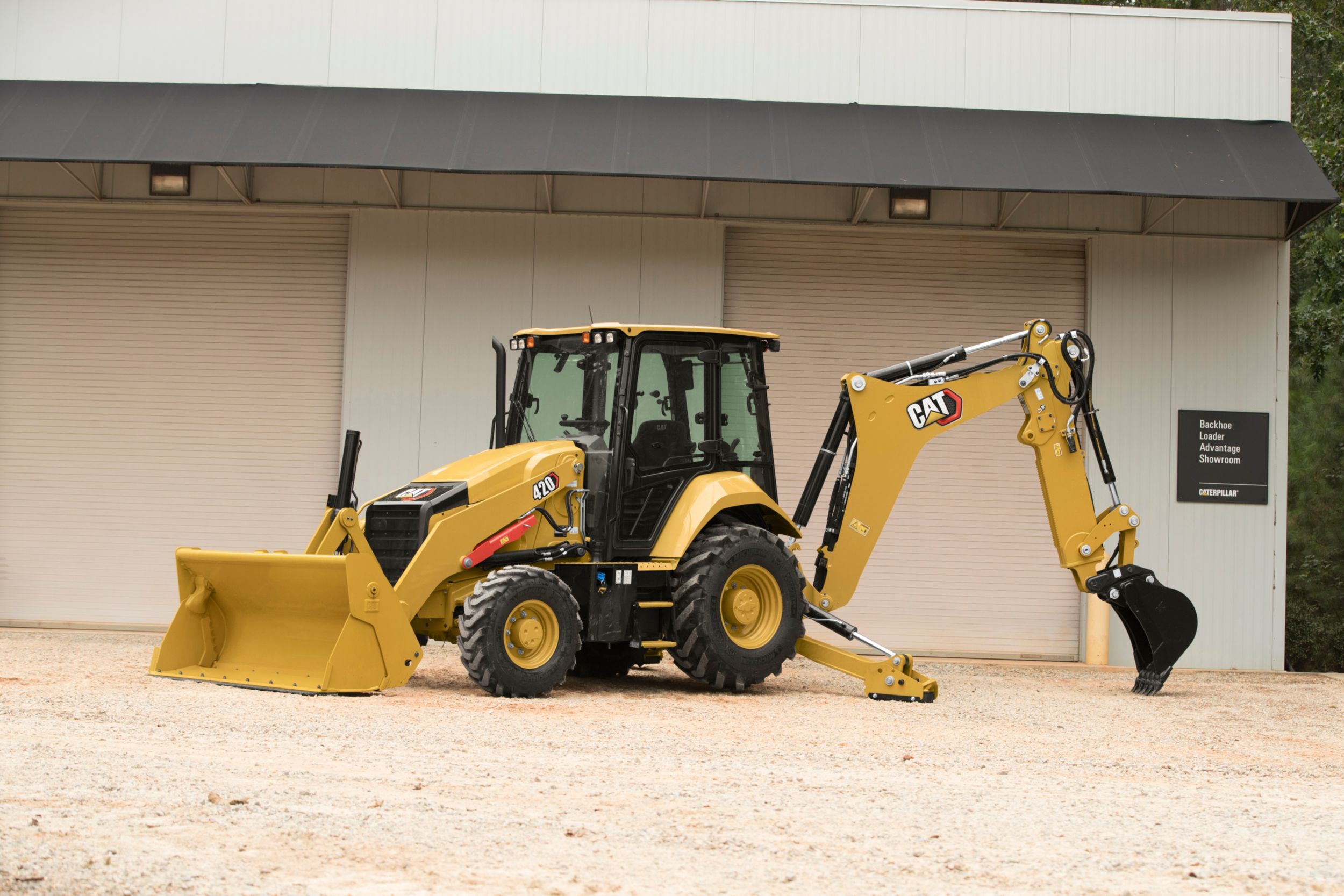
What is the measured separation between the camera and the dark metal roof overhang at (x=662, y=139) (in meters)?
14.0

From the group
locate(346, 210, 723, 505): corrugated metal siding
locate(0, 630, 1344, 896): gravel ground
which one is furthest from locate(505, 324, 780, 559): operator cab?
locate(346, 210, 723, 505): corrugated metal siding

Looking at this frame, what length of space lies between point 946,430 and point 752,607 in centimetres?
234

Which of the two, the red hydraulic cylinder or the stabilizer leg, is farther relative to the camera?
the stabilizer leg

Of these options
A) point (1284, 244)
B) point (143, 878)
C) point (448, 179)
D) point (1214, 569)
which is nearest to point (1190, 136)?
point (1284, 244)

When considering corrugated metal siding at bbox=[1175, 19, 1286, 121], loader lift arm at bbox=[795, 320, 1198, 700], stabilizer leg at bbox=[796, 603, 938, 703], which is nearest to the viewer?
stabilizer leg at bbox=[796, 603, 938, 703]

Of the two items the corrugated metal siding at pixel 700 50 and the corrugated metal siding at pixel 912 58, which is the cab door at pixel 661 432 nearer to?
the corrugated metal siding at pixel 700 50

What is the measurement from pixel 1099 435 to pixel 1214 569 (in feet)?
15.3

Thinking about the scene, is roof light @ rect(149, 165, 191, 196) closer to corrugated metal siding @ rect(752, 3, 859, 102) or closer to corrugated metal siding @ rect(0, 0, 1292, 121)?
corrugated metal siding @ rect(0, 0, 1292, 121)

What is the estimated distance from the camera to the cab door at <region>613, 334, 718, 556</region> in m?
10.4

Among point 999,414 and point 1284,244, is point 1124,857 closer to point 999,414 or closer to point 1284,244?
point 999,414

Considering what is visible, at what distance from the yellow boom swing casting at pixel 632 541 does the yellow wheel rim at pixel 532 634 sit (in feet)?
0.06

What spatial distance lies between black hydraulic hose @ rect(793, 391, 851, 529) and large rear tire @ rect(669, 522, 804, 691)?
0.46 metres

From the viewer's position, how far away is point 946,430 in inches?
447

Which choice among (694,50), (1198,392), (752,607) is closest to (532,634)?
(752,607)
